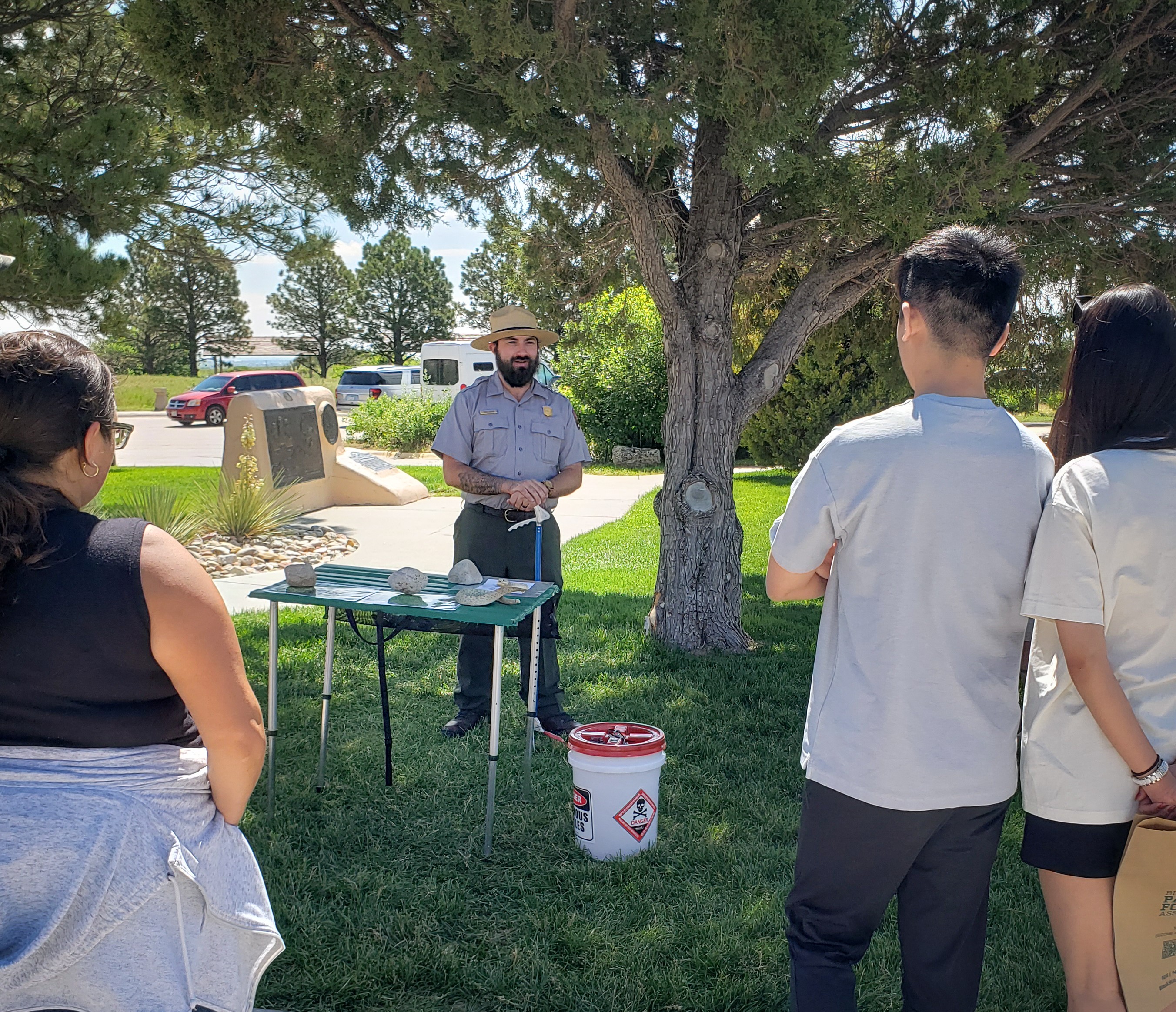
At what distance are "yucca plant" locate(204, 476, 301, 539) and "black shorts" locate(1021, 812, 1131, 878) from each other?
890 cm

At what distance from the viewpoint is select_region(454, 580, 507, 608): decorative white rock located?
11.9 ft

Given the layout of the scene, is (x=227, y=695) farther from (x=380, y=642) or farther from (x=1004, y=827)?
(x=1004, y=827)

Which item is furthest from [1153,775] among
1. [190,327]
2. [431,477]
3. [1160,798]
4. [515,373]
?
[190,327]

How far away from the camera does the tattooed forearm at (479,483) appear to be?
4.57m

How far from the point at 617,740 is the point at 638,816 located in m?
0.29

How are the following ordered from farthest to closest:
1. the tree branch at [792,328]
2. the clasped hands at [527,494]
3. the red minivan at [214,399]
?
1. the red minivan at [214,399]
2. the tree branch at [792,328]
3. the clasped hands at [527,494]

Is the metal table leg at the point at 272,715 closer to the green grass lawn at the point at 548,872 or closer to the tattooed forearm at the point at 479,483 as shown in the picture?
the green grass lawn at the point at 548,872

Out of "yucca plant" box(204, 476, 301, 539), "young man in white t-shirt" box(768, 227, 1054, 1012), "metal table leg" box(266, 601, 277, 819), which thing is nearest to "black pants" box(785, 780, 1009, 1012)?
"young man in white t-shirt" box(768, 227, 1054, 1012)

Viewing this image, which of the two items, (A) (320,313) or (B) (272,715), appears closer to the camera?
(B) (272,715)

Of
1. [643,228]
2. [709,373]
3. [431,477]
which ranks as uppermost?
[643,228]

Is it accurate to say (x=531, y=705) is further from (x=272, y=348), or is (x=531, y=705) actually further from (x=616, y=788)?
(x=272, y=348)

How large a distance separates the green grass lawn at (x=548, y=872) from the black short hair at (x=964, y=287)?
76.5 inches

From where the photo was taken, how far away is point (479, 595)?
3.71m

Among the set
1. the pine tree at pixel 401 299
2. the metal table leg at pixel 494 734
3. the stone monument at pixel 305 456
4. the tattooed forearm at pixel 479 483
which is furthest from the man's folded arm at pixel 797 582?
the pine tree at pixel 401 299
